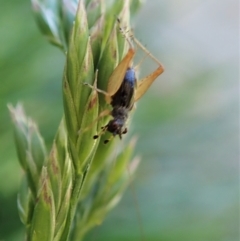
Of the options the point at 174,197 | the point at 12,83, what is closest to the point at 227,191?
the point at 174,197

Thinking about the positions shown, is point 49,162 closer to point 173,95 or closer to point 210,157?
point 173,95

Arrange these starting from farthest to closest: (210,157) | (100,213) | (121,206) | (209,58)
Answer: (209,58), (210,157), (121,206), (100,213)

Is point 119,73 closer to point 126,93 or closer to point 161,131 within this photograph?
point 126,93

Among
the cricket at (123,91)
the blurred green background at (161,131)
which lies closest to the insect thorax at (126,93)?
the cricket at (123,91)

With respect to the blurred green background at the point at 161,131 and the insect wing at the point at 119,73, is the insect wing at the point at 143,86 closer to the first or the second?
the insect wing at the point at 119,73

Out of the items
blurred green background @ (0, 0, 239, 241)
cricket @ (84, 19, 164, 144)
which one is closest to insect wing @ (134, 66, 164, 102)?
cricket @ (84, 19, 164, 144)

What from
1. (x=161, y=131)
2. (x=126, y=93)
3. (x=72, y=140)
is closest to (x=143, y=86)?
(x=126, y=93)

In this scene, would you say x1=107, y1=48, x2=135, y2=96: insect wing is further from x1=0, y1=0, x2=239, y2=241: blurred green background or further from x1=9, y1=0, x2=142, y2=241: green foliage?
x1=0, y1=0, x2=239, y2=241: blurred green background
